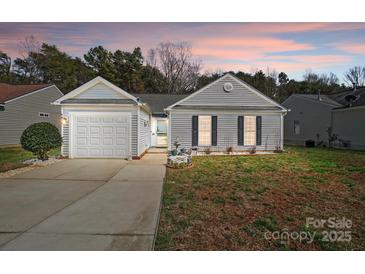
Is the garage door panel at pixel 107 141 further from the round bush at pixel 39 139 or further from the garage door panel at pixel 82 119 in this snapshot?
the round bush at pixel 39 139

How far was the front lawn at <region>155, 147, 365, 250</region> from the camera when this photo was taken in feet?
11.5

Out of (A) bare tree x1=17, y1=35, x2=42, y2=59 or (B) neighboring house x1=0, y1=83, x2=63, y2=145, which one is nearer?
(B) neighboring house x1=0, y1=83, x2=63, y2=145

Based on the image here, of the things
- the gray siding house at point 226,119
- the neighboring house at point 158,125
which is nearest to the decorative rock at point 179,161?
the gray siding house at point 226,119

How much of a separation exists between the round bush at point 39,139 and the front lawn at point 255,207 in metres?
6.13

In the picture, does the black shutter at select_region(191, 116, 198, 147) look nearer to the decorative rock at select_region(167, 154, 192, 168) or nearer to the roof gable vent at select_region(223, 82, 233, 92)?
the roof gable vent at select_region(223, 82, 233, 92)

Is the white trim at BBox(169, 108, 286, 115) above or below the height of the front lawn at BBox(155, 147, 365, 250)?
above

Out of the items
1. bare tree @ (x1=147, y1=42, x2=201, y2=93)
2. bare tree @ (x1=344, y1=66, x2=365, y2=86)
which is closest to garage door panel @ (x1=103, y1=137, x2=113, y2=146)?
bare tree @ (x1=147, y1=42, x2=201, y2=93)

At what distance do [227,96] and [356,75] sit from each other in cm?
4196

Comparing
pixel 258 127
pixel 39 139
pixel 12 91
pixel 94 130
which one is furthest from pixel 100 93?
pixel 12 91

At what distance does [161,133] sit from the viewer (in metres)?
18.7

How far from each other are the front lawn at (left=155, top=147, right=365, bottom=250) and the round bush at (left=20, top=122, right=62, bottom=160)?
20.1ft

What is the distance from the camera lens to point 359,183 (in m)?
7.08

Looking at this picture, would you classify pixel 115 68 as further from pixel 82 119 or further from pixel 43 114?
pixel 82 119
